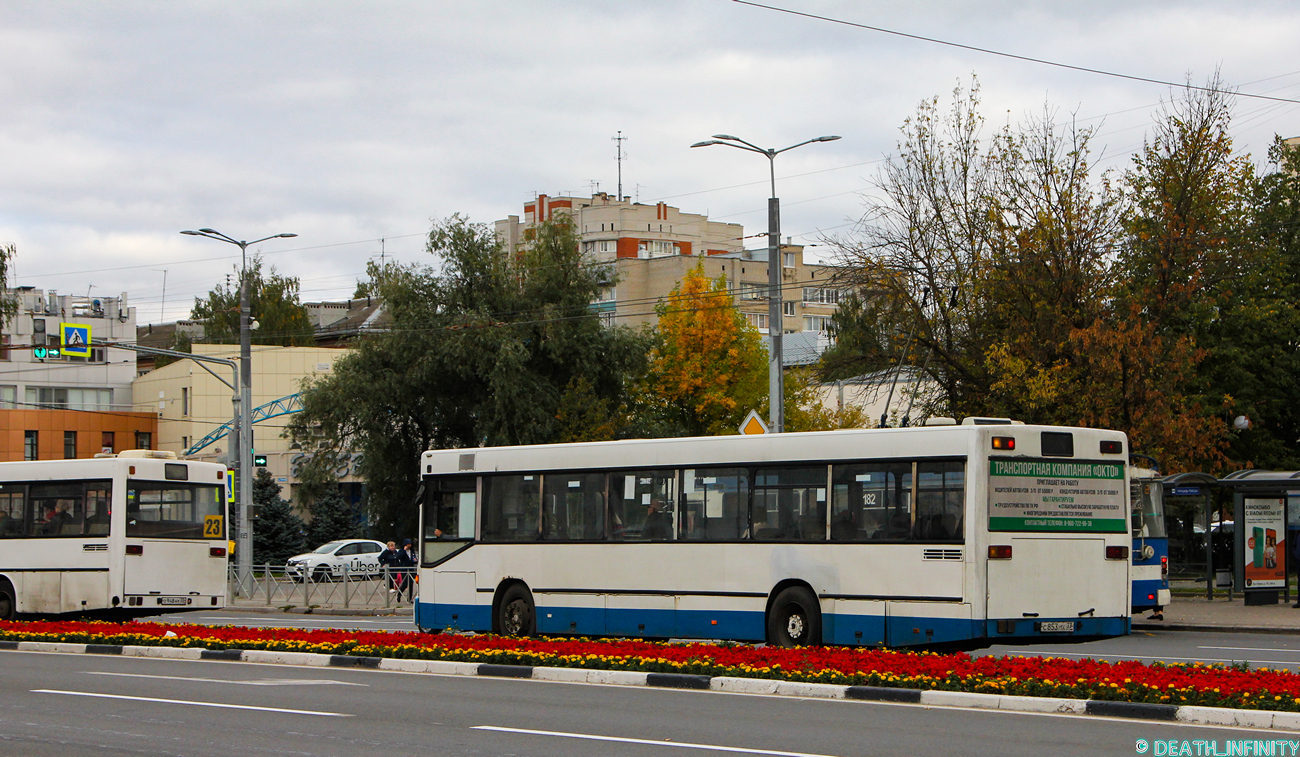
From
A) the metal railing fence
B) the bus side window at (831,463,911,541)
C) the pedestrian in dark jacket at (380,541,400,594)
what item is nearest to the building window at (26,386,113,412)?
the metal railing fence

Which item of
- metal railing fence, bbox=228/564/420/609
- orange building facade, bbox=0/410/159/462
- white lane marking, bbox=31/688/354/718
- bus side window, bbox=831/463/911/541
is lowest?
metal railing fence, bbox=228/564/420/609

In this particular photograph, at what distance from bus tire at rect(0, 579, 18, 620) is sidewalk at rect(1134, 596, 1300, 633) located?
757 inches

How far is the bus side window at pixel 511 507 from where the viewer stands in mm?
19609

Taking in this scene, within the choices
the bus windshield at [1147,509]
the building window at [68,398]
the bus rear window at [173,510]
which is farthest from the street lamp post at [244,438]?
the building window at [68,398]

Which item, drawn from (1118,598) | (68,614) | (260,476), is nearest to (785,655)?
(1118,598)

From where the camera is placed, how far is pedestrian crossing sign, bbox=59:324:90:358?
110 feet

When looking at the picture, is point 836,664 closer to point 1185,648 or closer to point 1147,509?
point 1185,648

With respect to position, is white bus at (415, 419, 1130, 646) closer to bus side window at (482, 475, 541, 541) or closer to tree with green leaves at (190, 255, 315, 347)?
bus side window at (482, 475, 541, 541)

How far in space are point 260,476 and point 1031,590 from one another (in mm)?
47074

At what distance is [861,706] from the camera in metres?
12.0

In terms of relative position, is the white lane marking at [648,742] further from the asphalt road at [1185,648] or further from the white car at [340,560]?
the white car at [340,560]

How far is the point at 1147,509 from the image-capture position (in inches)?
953

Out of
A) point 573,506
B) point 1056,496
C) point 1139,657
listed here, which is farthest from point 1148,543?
point 573,506

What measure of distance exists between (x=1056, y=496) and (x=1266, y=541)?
48.0 ft
